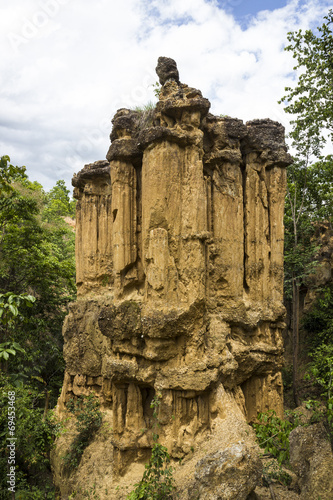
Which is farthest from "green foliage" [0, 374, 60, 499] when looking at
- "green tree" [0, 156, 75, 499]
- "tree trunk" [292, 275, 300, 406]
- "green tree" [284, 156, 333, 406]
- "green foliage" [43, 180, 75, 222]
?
"green foliage" [43, 180, 75, 222]

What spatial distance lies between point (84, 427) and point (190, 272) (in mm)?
6115

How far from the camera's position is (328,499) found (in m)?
6.51

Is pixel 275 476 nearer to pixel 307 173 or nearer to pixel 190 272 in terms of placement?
pixel 190 272

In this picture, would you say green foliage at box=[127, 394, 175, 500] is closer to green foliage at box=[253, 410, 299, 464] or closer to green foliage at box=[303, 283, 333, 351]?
green foliage at box=[253, 410, 299, 464]

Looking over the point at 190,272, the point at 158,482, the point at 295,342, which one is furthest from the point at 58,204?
the point at 158,482

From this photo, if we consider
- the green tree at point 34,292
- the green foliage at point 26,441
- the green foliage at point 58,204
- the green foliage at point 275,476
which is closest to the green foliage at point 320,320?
the green foliage at point 275,476

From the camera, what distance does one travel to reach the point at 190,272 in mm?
8445

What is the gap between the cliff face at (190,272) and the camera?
27.1 feet

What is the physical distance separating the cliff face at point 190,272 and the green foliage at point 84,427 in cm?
49

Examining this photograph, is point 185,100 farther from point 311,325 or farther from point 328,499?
point 311,325

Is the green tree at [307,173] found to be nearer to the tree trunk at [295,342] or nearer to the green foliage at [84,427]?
the tree trunk at [295,342]

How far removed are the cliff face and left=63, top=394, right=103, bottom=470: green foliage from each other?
49cm

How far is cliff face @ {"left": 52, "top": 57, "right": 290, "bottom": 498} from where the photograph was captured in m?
8.25

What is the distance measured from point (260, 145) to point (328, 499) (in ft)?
26.1
